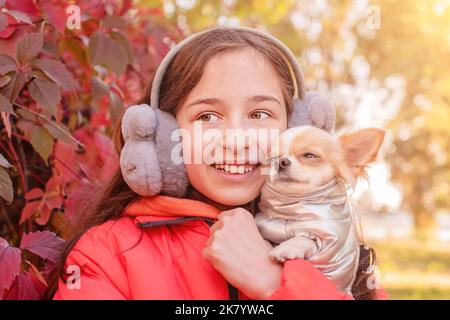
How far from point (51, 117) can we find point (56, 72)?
477mm

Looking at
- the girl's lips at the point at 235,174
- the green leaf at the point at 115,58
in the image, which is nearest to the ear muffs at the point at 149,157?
the girl's lips at the point at 235,174

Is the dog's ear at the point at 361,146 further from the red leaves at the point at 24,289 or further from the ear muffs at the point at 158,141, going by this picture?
the red leaves at the point at 24,289

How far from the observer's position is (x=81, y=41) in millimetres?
2627

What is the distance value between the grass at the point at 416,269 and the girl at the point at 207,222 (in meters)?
3.46

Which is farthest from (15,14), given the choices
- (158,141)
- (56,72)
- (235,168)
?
(235,168)

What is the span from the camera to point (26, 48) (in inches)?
79.1

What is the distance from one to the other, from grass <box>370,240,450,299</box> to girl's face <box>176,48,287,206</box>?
3.47 m

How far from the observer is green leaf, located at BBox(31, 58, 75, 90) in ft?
6.73

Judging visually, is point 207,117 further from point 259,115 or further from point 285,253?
point 285,253

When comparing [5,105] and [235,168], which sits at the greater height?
[5,105]

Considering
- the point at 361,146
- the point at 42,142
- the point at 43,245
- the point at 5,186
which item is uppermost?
the point at 42,142
